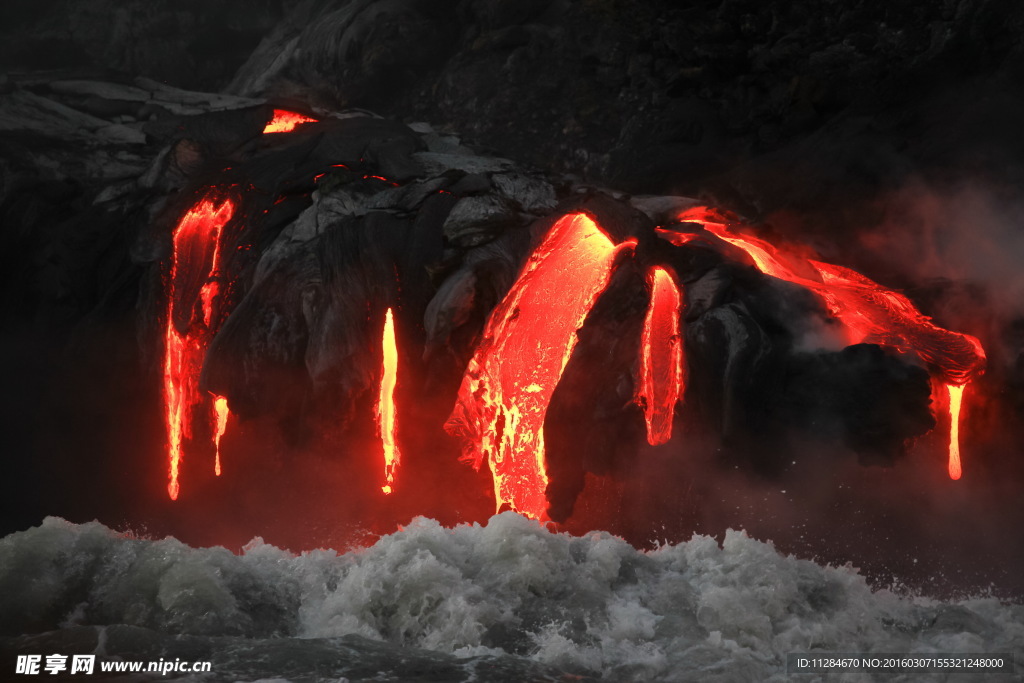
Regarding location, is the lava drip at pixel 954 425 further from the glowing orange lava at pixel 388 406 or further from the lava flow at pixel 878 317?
the glowing orange lava at pixel 388 406

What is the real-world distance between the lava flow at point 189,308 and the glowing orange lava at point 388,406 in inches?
59.9

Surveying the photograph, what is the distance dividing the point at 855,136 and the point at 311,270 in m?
4.29

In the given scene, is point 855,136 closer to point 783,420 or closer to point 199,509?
point 783,420

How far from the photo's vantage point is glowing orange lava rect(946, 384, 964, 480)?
251 inches

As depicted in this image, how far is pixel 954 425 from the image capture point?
640 centimetres

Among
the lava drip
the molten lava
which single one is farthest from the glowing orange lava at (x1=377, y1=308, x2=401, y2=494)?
the lava drip

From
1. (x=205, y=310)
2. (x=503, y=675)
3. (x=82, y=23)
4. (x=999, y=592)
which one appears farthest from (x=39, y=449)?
(x=999, y=592)

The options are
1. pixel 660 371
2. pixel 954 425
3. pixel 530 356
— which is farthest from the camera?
pixel 530 356

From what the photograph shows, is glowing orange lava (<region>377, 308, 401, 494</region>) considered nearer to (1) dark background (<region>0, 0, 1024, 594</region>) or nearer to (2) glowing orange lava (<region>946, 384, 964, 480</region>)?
(1) dark background (<region>0, 0, 1024, 594</region>)

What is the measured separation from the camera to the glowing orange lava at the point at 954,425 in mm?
6379

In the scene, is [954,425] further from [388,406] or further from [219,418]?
[219,418]

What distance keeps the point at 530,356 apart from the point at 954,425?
114 inches

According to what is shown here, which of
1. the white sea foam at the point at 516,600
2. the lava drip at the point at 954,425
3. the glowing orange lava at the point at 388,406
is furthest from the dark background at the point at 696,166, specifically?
the glowing orange lava at the point at 388,406

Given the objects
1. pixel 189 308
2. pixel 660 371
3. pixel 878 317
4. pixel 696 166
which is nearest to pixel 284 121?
pixel 189 308
